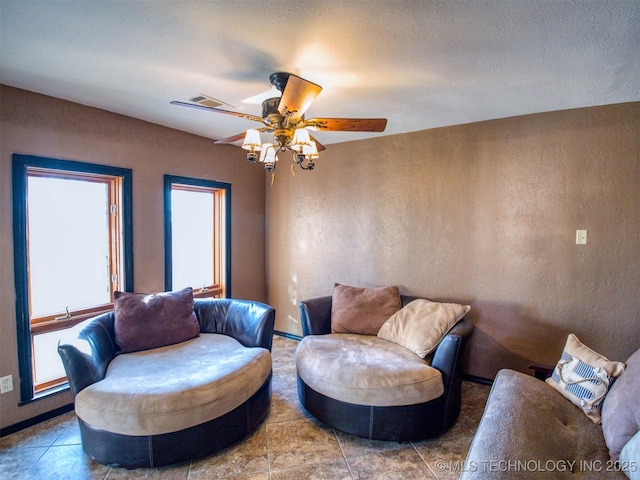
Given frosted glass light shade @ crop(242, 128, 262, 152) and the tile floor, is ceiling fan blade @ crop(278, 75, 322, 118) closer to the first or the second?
frosted glass light shade @ crop(242, 128, 262, 152)

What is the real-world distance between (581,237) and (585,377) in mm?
1342

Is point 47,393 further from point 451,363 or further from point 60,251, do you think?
point 451,363

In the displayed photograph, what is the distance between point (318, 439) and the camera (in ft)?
7.24

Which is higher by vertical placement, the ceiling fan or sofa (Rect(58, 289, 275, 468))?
the ceiling fan

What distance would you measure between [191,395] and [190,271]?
76.4 inches

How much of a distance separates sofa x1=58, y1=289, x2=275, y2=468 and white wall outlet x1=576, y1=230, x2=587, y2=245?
2.56 meters

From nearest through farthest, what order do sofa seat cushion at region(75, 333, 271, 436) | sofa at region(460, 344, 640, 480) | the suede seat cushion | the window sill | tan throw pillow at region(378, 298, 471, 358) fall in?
sofa at region(460, 344, 640, 480) → the suede seat cushion → sofa seat cushion at region(75, 333, 271, 436) → the window sill → tan throw pillow at region(378, 298, 471, 358)

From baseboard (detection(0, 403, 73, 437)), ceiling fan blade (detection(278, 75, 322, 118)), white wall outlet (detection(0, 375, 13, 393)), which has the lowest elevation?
baseboard (detection(0, 403, 73, 437))

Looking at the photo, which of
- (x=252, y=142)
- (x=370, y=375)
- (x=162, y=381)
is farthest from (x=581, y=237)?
(x=162, y=381)

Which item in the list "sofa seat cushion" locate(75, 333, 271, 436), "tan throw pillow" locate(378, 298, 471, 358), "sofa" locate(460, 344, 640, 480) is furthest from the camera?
"tan throw pillow" locate(378, 298, 471, 358)

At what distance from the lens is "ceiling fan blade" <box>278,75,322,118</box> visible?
1.63 m

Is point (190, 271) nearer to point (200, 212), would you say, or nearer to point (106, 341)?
point (200, 212)

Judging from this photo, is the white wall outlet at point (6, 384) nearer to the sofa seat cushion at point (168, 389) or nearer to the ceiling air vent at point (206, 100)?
the sofa seat cushion at point (168, 389)

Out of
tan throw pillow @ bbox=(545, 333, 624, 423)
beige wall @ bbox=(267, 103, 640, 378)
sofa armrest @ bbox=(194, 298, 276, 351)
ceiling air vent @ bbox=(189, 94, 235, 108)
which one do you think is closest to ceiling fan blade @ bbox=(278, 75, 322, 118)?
ceiling air vent @ bbox=(189, 94, 235, 108)
